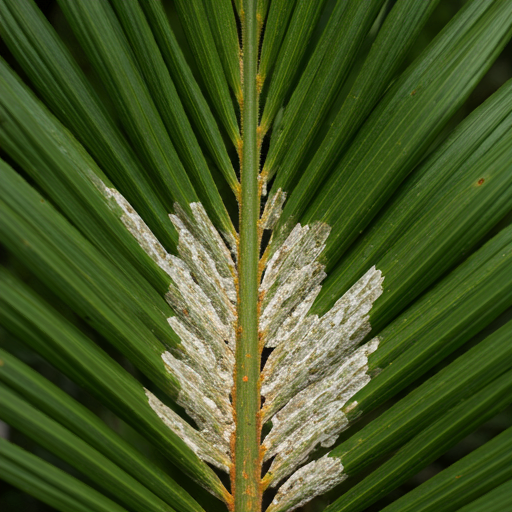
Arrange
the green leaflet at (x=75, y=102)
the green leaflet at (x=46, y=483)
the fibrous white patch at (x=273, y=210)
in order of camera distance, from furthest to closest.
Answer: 1. the fibrous white patch at (x=273, y=210)
2. the green leaflet at (x=75, y=102)
3. the green leaflet at (x=46, y=483)

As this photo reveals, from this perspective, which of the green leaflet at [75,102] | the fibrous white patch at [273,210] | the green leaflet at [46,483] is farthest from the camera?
the fibrous white patch at [273,210]

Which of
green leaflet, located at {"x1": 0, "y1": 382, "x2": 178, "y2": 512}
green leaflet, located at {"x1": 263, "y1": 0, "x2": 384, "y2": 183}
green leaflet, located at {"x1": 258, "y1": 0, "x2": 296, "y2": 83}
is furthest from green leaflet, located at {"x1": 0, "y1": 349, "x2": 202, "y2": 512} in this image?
green leaflet, located at {"x1": 258, "y1": 0, "x2": 296, "y2": 83}

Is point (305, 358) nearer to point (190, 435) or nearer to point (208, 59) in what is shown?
point (190, 435)

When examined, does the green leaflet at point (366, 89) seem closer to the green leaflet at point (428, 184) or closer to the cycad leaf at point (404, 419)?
the green leaflet at point (428, 184)

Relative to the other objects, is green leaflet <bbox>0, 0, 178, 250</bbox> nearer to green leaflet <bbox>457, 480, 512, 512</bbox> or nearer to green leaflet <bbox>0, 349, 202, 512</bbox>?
green leaflet <bbox>0, 349, 202, 512</bbox>

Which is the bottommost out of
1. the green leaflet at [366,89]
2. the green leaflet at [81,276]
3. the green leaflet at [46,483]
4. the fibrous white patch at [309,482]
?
the fibrous white patch at [309,482]

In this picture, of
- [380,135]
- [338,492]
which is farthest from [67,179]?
[338,492]

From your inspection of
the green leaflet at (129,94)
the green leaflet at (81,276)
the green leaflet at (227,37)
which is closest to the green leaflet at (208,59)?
the green leaflet at (227,37)
